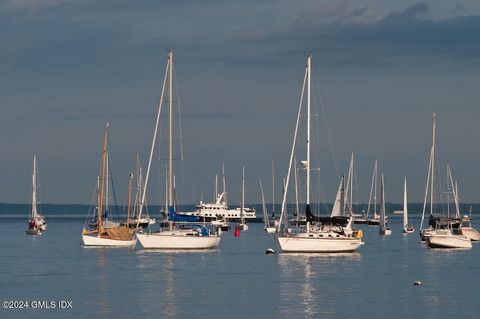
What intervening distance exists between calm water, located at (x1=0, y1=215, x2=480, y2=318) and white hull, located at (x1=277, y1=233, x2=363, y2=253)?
3.08 feet

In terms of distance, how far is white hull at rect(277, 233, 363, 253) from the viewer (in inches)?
3241

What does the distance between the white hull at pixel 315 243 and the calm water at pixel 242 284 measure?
3.08 feet

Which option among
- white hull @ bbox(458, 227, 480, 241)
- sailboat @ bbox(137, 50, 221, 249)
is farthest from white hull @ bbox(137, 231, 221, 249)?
white hull @ bbox(458, 227, 480, 241)

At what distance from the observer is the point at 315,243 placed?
8225cm

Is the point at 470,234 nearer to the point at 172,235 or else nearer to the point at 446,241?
the point at 446,241

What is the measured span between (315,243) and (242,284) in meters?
18.8

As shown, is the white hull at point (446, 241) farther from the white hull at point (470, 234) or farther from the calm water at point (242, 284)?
the white hull at point (470, 234)

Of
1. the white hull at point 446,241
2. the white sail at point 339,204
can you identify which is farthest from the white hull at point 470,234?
the white hull at point 446,241

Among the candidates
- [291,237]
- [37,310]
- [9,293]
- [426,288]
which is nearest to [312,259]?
[291,237]

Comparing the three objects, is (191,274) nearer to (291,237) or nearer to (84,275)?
(84,275)

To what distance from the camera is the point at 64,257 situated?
9181cm

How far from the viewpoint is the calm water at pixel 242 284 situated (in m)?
51.2

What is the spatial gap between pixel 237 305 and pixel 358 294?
8.11m

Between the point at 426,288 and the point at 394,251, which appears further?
the point at 394,251
